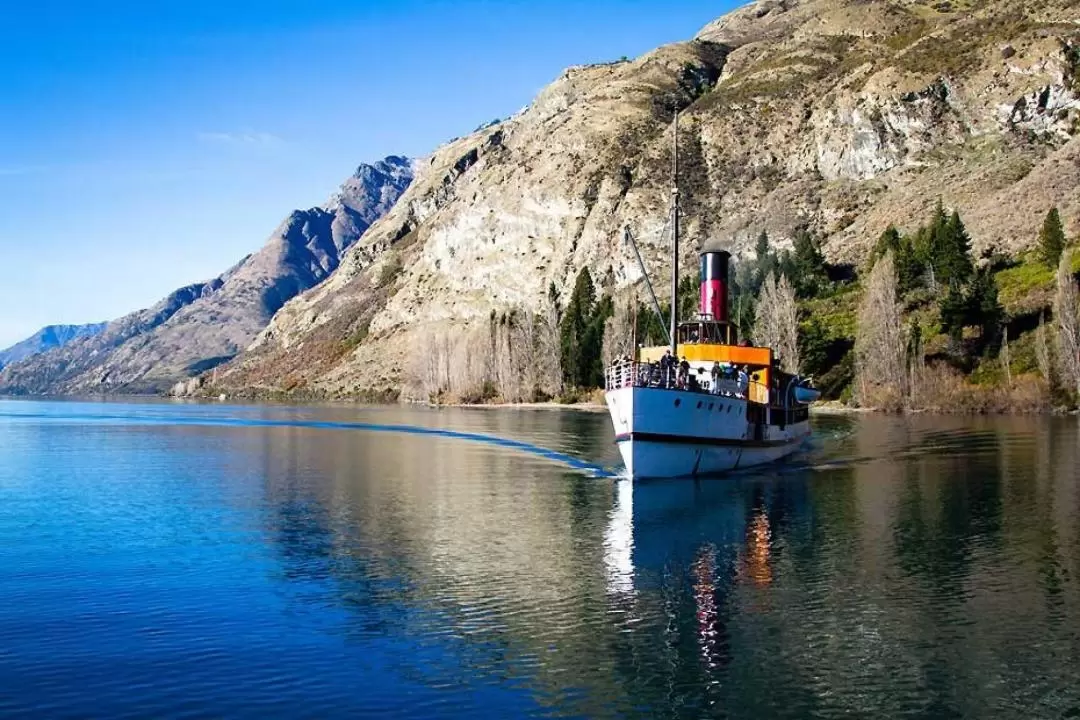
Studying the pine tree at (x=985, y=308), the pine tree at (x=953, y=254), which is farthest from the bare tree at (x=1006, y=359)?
the pine tree at (x=953, y=254)

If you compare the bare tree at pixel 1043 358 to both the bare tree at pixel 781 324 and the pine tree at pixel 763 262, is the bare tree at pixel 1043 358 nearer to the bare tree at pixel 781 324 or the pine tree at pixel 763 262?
the bare tree at pixel 781 324

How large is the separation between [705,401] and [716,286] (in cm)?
1624

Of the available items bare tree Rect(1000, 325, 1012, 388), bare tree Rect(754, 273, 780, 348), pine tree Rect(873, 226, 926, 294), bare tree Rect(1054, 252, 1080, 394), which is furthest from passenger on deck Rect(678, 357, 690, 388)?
pine tree Rect(873, 226, 926, 294)

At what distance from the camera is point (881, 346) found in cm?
10800

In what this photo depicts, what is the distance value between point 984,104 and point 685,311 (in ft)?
233

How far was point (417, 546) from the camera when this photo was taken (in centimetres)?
2959

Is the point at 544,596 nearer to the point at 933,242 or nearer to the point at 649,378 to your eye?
the point at 649,378

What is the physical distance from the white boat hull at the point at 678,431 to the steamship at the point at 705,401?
5cm

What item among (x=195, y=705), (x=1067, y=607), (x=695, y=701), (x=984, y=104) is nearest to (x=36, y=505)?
(x=195, y=705)

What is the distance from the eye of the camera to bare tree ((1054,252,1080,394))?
93.8 meters

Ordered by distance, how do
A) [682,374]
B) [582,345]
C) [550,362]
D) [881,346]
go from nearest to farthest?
1. [682,374]
2. [881,346]
3. [582,345]
4. [550,362]

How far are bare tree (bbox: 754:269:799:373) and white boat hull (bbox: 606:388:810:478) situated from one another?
230 feet

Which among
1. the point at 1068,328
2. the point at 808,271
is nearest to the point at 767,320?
the point at 808,271

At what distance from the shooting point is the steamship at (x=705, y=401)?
44.2m
